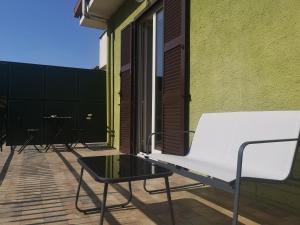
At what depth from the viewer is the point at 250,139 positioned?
2396 mm

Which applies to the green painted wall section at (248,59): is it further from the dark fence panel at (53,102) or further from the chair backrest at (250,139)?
the dark fence panel at (53,102)

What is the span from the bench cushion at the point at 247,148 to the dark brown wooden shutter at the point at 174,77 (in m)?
0.88

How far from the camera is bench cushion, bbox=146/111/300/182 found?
6.56 ft

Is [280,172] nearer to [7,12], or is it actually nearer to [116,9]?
[116,9]

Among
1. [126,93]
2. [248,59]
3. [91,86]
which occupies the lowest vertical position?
[126,93]

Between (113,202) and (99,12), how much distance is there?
5051 millimetres

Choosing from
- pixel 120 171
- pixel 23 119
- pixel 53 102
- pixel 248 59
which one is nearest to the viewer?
pixel 120 171

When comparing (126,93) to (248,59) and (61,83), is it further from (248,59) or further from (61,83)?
(248,59)

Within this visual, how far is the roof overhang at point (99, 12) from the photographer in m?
6.32

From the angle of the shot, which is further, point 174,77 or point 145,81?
point 145,81

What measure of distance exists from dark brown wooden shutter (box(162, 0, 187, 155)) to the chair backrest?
2.88ft

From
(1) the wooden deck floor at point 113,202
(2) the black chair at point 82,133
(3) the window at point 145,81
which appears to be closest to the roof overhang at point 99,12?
(3) the window at point 145,81

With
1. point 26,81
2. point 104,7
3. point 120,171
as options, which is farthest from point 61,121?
point 120,171

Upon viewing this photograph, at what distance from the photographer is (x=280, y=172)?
1.97m
